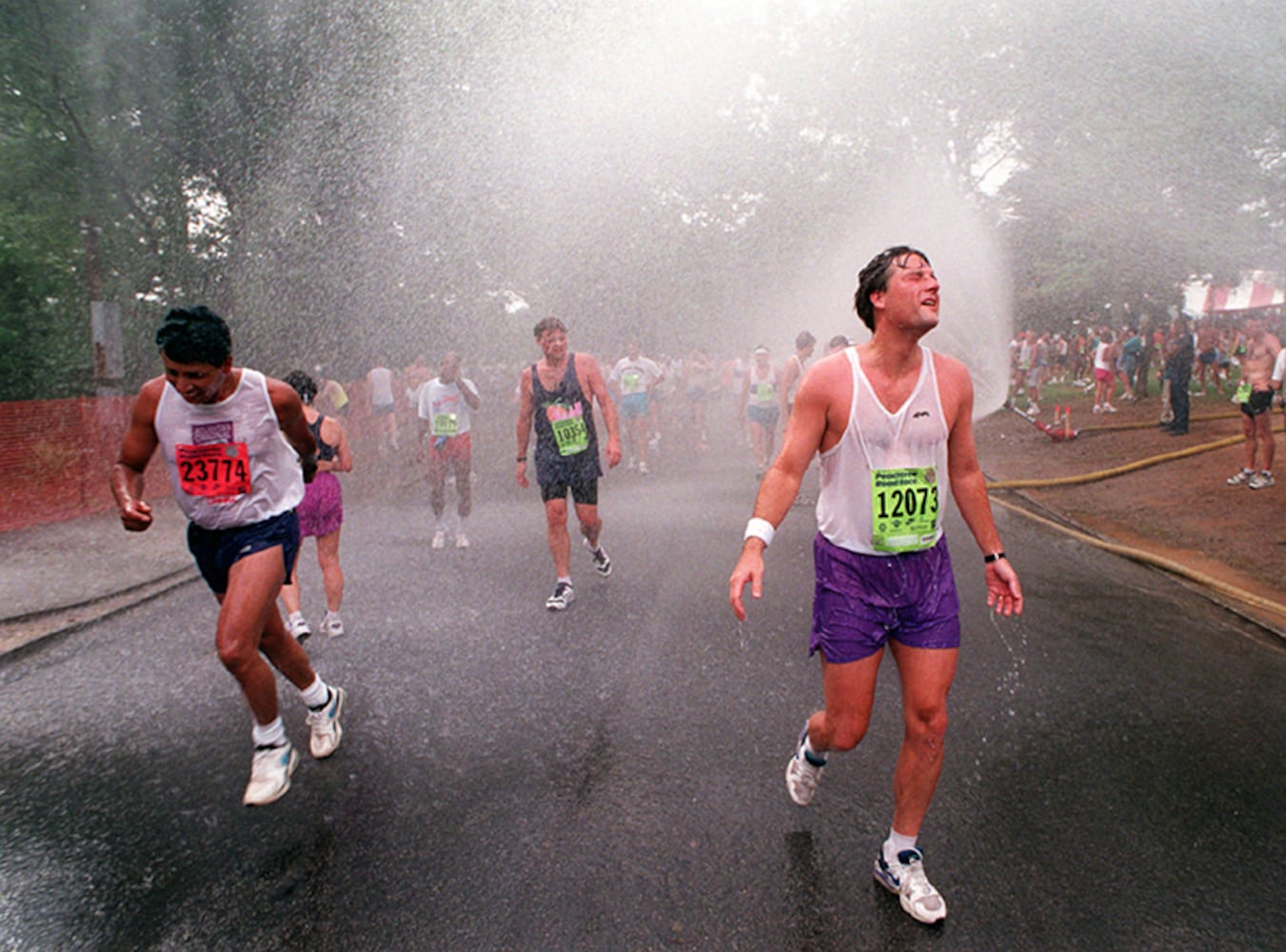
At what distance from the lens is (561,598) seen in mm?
5336

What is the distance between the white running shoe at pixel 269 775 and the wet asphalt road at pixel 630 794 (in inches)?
4.4

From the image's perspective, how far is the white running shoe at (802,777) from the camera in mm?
2752

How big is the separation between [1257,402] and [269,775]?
31.3 feet

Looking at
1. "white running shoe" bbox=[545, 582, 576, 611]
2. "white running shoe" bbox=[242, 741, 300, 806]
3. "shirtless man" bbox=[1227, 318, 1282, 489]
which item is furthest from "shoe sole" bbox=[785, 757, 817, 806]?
"shirtless man" bbox=[1227, 318, 1282, 489]

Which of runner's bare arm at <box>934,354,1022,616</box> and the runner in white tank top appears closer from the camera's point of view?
runner's bare arm at <box>934,354,1022,616</box>

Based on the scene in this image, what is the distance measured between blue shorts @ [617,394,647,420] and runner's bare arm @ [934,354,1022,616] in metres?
9.68

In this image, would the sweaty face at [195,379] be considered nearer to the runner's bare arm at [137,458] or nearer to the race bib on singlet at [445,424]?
the runner's bare arm at [137,458]

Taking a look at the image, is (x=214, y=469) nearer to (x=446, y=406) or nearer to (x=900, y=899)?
(x=900, y=899)

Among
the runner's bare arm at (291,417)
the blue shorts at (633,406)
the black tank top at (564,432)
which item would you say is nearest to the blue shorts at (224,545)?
the runner's bare arm at (291,417)

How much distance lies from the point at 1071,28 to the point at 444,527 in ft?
58.8

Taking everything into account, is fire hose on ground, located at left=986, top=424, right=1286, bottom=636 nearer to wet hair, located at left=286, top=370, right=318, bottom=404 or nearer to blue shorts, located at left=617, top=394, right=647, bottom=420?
blue shorts, located at left=617, top=394, right=647, bottom=420

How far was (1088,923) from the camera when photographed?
227cm

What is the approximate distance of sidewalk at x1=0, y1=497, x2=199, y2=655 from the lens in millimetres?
5547

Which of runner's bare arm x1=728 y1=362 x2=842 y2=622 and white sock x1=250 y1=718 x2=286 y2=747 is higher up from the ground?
runner's bare arm x1=728 y1=362 x2=842 y2=622
